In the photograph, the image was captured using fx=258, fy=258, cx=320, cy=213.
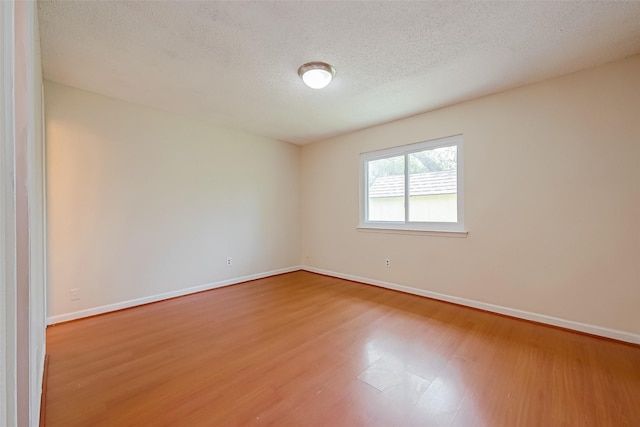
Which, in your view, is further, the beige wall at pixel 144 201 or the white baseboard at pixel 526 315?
the beige wall at pixel 144 201

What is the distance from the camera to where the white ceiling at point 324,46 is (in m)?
1.77

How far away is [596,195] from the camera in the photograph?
243cm

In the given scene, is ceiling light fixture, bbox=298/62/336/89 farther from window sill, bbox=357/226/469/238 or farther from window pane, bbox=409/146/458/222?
Result: window sill, bbox=357/226/469/238

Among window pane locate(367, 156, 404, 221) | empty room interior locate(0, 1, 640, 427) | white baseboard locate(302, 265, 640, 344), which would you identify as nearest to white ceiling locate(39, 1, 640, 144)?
empty room interior locate(0, 1, 640, 427)

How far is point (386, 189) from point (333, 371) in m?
2.85

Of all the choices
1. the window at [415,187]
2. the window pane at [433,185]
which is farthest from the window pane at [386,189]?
the window pane at [433,185]

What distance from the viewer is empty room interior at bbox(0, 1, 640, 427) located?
1.59 m

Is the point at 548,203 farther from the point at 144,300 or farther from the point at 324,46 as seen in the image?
the point at 144,300

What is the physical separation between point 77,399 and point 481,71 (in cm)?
412

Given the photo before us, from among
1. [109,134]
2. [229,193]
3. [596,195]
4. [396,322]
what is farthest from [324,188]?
[596,195]

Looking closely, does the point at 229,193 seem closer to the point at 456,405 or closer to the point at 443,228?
the point at 443,228

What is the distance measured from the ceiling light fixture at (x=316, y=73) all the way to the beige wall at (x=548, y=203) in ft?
5.75

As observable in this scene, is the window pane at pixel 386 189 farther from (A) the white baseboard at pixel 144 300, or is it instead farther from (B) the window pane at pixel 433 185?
(A) the white baseboard at pixel 144 300

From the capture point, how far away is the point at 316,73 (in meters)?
2.40
